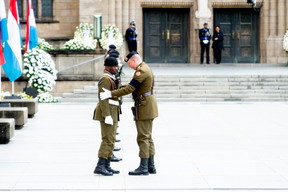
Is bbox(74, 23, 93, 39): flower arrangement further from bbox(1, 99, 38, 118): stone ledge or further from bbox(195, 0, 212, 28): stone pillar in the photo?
bbox(1, 99, 38, 118): stone ledge

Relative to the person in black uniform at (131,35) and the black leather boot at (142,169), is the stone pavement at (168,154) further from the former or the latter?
the person in black uniform at (131,35)

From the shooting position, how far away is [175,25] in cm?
3591

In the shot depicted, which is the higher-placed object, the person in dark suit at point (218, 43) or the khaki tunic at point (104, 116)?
the person in dark suit at point (218, 43)

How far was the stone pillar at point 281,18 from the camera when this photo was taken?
34.6 m

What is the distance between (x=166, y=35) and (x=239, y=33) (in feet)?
13.2

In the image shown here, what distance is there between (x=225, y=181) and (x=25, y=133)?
6.64 m

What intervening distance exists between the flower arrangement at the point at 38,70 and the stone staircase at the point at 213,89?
5.65 ft

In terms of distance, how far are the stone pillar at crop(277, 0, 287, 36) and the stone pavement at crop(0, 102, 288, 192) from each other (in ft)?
54.5

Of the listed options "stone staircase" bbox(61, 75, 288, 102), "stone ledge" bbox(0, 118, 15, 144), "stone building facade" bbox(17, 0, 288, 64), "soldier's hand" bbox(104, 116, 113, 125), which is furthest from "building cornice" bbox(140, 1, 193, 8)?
"soldier's hand" bbox(104, 116, 113, 125)

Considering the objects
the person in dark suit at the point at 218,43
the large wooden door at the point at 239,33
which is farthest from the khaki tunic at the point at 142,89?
the large wooden door at the point at 239,33

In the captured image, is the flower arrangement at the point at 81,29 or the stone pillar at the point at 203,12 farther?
the stone pillar at the point at 203,12

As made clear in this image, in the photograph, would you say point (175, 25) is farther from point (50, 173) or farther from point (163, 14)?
point (50, 173)

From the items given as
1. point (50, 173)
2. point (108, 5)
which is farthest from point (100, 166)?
point (108, 5)

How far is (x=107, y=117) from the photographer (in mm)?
9000
